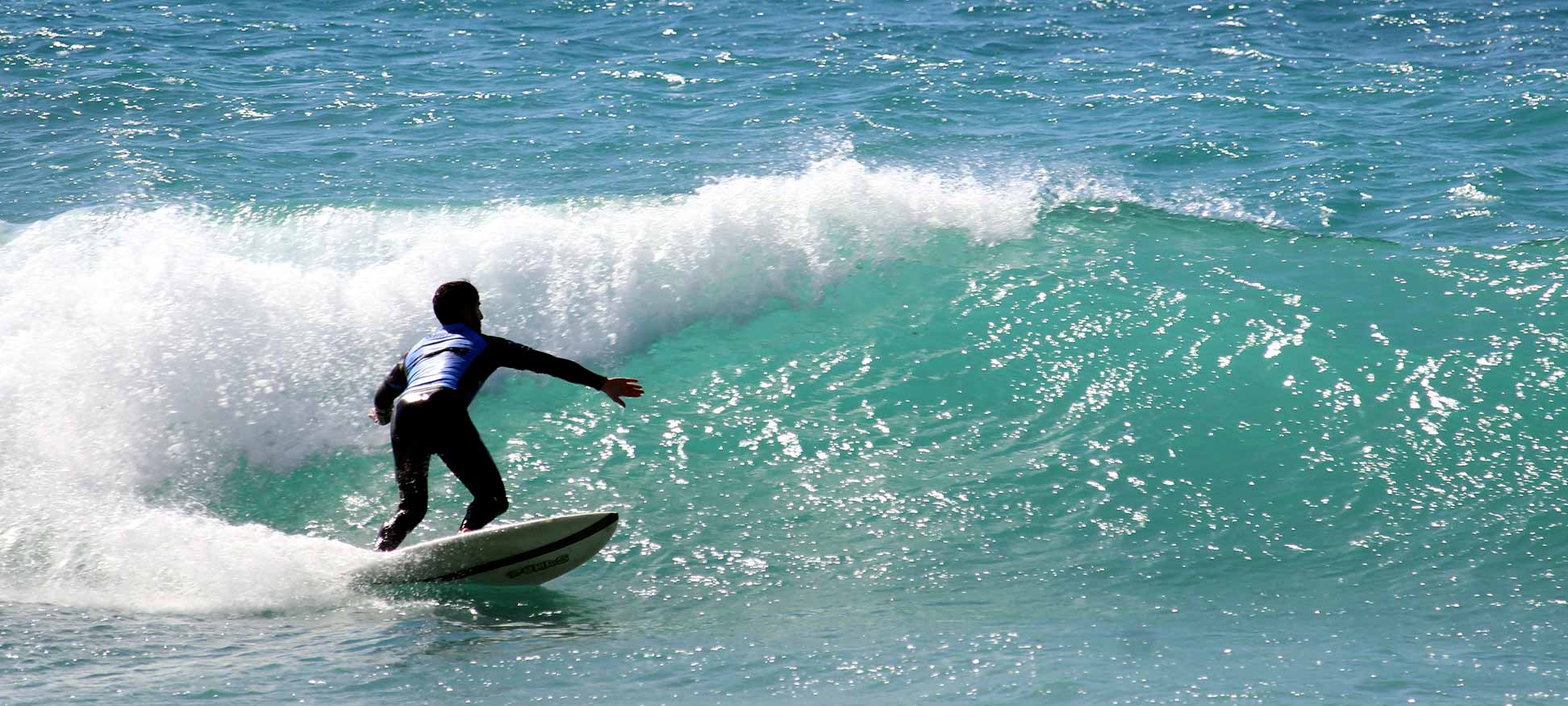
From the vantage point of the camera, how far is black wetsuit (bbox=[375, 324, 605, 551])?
17.7 feet

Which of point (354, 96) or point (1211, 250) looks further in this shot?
point (354, 96)

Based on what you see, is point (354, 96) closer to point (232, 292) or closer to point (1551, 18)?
point (232, 292)

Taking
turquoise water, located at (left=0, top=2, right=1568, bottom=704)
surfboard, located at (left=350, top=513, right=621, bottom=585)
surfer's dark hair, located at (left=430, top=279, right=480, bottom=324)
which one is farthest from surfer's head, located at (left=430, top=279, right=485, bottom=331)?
turquoise water, located at (left=0, top=2, right=1568, bottom=704)

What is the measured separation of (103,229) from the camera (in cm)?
973

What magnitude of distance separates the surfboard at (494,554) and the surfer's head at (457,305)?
0.93m

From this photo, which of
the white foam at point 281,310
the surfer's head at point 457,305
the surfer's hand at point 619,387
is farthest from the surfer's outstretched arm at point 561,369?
the white foam at point 281,310

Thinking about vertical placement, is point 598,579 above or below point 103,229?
below

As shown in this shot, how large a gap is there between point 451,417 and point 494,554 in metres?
0.60

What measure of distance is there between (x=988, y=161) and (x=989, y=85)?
347cm

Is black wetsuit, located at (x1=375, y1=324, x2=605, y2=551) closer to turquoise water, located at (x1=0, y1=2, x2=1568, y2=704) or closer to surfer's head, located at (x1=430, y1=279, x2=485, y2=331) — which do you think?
surfer's head, located at (x1=430, y1=279, x2=485, y2=331)

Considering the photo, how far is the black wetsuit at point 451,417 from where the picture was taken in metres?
A: 5.41

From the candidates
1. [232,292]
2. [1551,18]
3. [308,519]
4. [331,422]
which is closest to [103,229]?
[232,292]

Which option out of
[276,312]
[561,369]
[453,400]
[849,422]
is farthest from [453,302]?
[276,312]

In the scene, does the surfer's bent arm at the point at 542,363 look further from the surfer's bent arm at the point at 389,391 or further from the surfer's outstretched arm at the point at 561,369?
the surfer's bent arm at the point at 389,391
